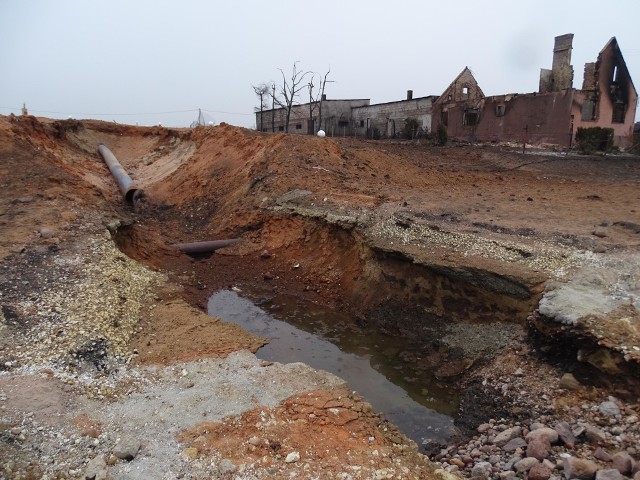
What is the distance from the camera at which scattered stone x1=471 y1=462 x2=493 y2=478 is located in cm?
420

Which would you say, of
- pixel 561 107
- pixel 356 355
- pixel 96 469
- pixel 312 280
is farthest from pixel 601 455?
pixel 561 107

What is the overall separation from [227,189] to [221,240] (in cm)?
303

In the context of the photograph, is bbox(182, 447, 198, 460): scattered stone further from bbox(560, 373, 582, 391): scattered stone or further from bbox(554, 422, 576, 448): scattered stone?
bbox(560, 373, 582, 391): scattered stone

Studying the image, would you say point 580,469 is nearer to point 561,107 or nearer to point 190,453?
point 190,453

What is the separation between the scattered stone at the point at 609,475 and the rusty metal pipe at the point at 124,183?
46.0 ft

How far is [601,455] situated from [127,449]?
426 centimetres

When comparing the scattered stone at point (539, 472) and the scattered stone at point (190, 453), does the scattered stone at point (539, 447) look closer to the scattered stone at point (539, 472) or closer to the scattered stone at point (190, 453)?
the scattered stone at point (539, 472)

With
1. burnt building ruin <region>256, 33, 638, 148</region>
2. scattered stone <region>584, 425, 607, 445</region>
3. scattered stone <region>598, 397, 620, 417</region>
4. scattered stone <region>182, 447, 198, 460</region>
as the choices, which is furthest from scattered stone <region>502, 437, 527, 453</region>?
burnt building ruin <region>256, 33, 638, 148</region>

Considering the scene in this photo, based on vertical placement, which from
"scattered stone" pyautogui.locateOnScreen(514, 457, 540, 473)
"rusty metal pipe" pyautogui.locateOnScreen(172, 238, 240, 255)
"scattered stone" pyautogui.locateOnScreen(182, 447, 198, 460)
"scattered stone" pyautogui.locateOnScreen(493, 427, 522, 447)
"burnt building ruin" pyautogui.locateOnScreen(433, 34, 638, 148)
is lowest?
"scattered stone" pyautogui.locateOnScreen(493, 427, 522, 447)

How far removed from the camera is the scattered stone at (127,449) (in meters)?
4.02

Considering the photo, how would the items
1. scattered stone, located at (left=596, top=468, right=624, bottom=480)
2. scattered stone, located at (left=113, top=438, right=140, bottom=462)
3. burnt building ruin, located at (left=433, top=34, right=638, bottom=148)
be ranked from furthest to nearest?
burnt building ruin, located at (left=433, top=34, right=638, bottom=148) → scattered stone, located at (left=113, top=438, right=140, bottom=462) → scattered stone, located at (left=596, top=468, right=624, bottom=480)

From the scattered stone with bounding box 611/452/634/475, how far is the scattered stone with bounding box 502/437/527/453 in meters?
0.77

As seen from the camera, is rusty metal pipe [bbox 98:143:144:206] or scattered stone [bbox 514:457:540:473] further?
rusty metal pipe [bbox 98:143:144:206]

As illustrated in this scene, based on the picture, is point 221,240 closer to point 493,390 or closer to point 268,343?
point 268,343
